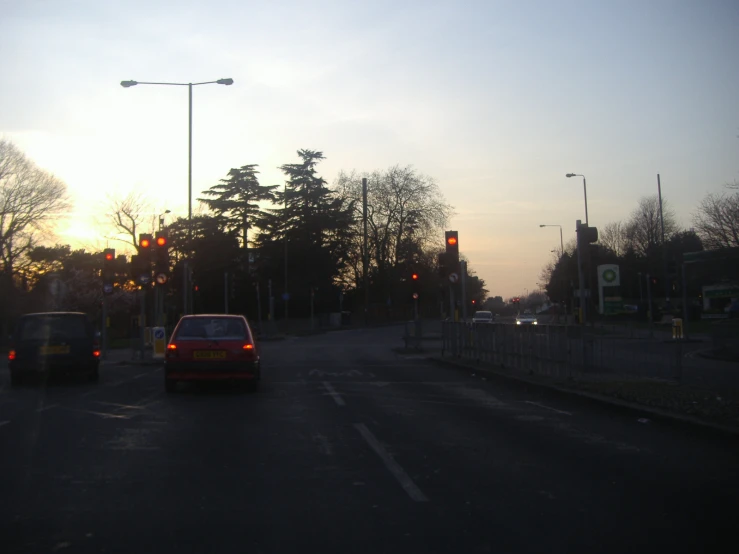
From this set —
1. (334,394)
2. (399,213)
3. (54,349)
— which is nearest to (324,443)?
(334,394)

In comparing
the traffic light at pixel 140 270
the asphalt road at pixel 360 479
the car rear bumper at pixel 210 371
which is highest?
the traffic light at pixel 140 270

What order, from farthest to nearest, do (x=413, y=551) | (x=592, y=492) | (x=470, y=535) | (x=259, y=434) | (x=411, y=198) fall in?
(x=411, y=198), (x=259, y=434), (x=592, y=492), (x=470, y=535), (x=413, y=551)

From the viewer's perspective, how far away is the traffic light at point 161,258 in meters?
24.2

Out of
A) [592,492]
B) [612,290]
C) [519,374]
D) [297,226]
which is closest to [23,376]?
[519,374]

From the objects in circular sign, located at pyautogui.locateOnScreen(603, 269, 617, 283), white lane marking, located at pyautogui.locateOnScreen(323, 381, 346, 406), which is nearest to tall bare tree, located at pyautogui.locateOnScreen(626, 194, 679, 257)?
circular sign, located at pyautogui.locateOnScreen(603, 269, 617, 283)

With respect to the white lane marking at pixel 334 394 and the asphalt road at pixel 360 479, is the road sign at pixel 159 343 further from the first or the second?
the asphalt road at pixel 360 479

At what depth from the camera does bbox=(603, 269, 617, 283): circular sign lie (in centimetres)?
6638

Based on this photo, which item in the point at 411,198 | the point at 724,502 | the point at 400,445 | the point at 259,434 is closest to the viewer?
the point at 724,502

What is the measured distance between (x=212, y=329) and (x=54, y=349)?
484 centimetres

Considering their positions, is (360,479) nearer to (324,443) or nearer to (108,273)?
(324,443)

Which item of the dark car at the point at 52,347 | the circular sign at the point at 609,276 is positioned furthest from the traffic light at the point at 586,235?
the circular sign at the point at 609,276

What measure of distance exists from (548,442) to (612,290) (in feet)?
265

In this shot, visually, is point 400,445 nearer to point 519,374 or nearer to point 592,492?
point 592,492

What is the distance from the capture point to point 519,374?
53.3 ft
